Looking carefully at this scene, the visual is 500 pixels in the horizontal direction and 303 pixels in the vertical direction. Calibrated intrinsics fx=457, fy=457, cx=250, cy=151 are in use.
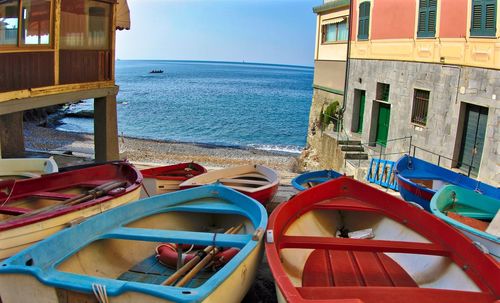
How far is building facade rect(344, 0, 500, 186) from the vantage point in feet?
40.3

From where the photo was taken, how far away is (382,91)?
61.3 feet

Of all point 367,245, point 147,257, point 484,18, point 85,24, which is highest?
point 484,18

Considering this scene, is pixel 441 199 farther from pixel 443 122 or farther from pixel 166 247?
pixel 443 122

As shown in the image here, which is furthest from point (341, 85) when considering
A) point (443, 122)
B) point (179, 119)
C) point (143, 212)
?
point (179, 119)

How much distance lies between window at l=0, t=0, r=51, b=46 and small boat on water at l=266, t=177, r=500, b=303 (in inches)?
263

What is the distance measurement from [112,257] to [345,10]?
66.4ft

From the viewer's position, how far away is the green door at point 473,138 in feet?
41.6

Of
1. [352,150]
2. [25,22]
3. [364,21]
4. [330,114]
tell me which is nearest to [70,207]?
[25,22]

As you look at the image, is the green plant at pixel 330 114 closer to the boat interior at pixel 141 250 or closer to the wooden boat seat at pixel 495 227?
the wooden boat seat at pixel 495 227

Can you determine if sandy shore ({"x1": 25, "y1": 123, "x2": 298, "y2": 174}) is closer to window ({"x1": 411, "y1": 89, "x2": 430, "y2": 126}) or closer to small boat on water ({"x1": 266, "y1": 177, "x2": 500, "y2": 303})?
window ({"x1": 411, "y1": 89, "x2": 430, "y2": 126})

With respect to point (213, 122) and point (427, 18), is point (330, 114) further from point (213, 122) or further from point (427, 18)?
point (213, 122)

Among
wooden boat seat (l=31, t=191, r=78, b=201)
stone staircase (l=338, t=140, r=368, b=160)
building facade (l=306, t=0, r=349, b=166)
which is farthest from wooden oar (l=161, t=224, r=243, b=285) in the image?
building facade (l=306, t=0, r=349, b=166)

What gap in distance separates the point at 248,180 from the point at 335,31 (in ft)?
54.1

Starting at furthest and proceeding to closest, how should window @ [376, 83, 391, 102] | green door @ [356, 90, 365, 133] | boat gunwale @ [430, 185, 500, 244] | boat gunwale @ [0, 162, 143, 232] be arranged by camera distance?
green door @ [356, 90, 365, 133], window @ [376, 83, 391, 102], boat gunwale @ [430, 185, 500, 244], boat gunwale @ [0, 162, 143, 232]
